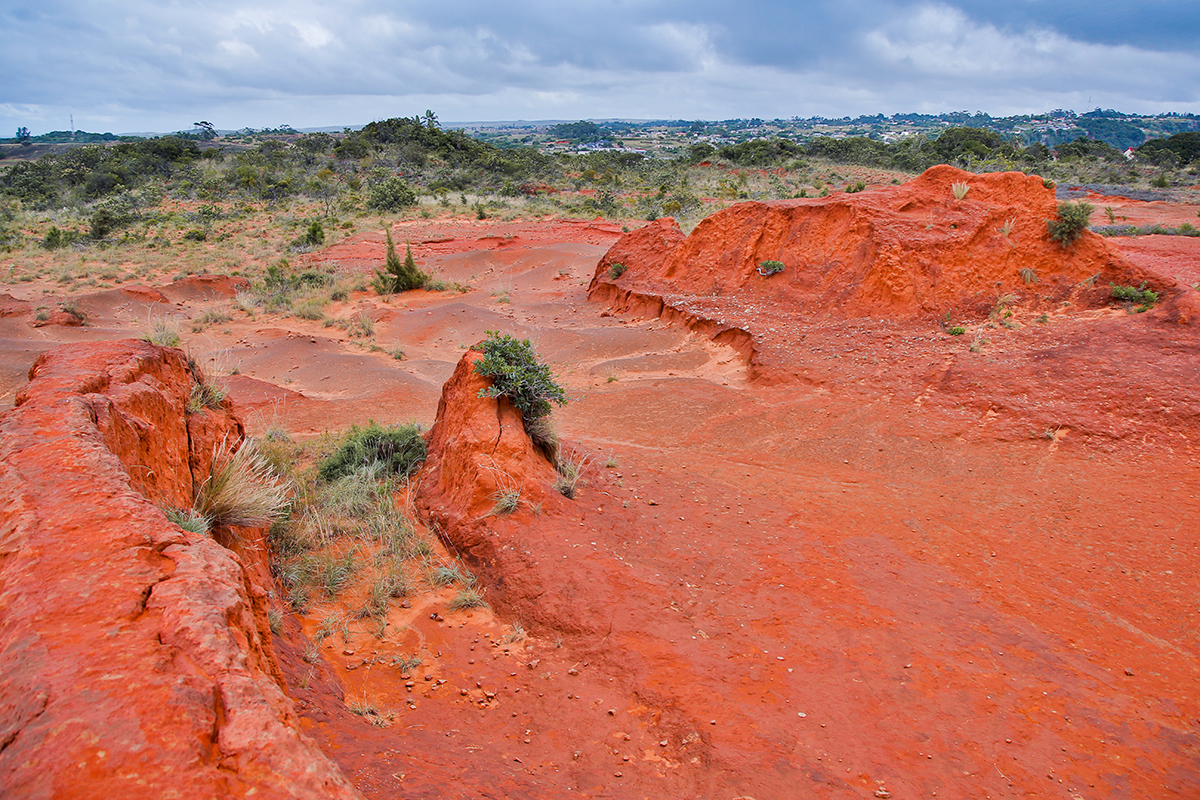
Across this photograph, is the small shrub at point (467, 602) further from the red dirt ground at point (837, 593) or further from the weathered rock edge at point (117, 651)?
the weathered rock edge at point (117, 651)

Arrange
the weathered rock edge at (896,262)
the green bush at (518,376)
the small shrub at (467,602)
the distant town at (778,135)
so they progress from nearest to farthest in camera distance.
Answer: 1. the small shrub at (467,602)
2. the green bush at (518,376)
3. the weathered rock edge at (896,262)
4. the distant town at (778,135)

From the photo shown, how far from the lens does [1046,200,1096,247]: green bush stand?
33.3 ft

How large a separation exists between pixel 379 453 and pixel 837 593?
4863 millimetres

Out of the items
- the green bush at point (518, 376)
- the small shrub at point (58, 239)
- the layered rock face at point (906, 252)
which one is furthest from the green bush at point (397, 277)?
the green bush at point (518, 376)

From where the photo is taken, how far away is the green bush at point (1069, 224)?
10.2m

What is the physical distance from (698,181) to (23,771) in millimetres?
36439

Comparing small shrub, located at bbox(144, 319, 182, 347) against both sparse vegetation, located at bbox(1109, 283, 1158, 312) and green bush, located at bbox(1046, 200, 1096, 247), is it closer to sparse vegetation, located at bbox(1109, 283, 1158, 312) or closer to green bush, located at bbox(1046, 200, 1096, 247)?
sparse vegetation, located at bbox(1109, 283, 1158, 312)

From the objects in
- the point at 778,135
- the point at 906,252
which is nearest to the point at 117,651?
the point at 906,252

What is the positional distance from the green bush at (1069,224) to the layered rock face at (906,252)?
0.12 meters

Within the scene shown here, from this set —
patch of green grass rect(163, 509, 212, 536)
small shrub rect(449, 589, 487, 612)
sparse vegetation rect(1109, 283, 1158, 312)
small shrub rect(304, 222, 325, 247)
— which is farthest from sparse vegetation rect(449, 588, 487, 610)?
small shrub rect(304, 222, 325, 247)

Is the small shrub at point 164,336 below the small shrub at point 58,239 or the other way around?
below

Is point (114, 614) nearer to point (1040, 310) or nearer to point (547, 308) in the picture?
point (1040, 310)

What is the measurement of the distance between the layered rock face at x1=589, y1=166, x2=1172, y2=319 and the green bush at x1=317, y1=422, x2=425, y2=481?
25.8 ft

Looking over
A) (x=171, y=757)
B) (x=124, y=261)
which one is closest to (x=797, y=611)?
(x=171, y=757)
